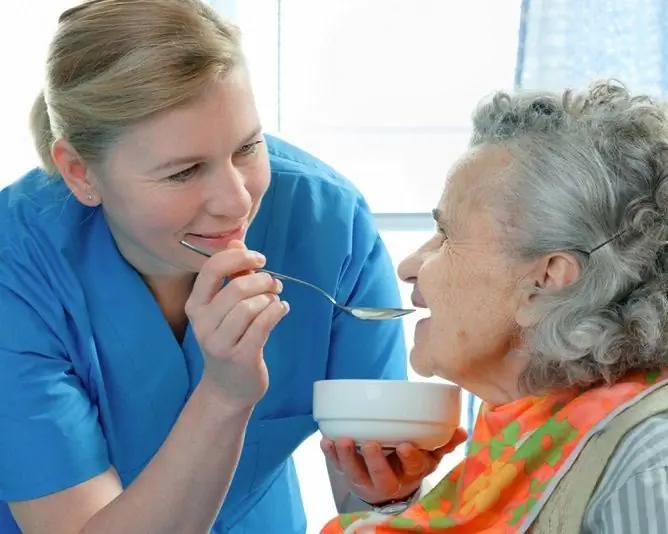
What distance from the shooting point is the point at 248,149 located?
4.26ft

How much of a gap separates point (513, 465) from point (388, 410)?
15 centimetres

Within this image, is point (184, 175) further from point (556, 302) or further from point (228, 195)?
point (556, 302)

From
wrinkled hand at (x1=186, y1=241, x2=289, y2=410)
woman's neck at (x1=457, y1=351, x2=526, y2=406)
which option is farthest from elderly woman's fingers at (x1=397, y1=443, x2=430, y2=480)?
wrinkled hand at (x1=186, y1=241, x2=289, y2=410)

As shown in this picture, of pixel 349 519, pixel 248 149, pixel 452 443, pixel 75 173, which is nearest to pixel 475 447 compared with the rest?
pixel 452 443

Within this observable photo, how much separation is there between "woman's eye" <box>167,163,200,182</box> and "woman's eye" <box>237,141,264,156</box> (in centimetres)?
6

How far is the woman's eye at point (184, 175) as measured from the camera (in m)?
1.25

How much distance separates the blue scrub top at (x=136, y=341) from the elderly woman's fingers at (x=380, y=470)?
0.88 ft

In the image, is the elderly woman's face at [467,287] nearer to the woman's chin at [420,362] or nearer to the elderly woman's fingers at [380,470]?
the woman's chin at [420,362]

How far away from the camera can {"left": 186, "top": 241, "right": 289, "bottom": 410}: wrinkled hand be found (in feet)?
3.82

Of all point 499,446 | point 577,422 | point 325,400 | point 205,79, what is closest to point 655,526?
point 577,422

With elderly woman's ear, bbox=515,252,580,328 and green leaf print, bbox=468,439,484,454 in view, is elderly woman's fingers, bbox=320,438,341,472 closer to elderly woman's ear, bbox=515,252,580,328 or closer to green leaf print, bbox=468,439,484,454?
green leaf print, bbox=468,439,484,454

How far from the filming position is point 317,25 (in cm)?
252

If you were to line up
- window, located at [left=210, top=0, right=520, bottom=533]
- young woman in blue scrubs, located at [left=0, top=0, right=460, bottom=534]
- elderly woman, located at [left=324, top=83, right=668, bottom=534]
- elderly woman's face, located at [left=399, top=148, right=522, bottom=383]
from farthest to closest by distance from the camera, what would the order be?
→ window, located at [left=210, top=0, right=520, bottom=533]
young woman in blue scrubs, located at [left=0, top=0, right=460, bottom=534]
elderly woman's face, located at [left=399, top=148, right=522, bottom=383]
elderly woman, located at [left=324, top=83, right=668, bottom=534]

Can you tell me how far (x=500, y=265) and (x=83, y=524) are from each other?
0.64m
